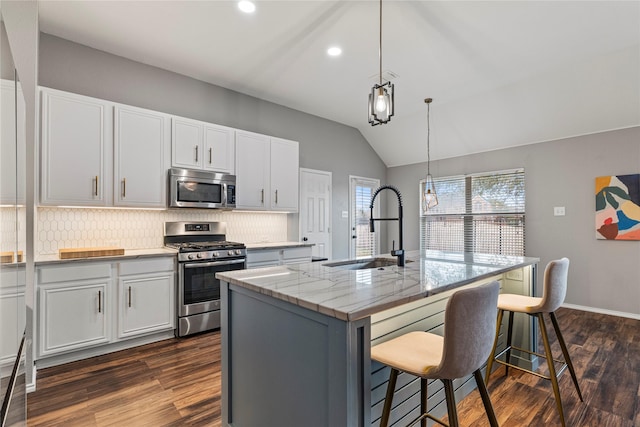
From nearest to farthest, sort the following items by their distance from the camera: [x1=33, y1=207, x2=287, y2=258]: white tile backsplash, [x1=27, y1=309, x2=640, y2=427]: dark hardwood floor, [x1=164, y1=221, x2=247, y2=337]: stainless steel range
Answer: [x1=27, y1=309, x2=640, y2=427]: dark hardwood floor → [x1=33, y1=207, x2=287, y2=258]: white tile backsplash → [x1=164, y1=221, x2=247, y2=337]: stainless steel range

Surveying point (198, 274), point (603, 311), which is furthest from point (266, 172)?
point (603, 311)

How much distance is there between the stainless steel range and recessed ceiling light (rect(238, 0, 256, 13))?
7.64ft

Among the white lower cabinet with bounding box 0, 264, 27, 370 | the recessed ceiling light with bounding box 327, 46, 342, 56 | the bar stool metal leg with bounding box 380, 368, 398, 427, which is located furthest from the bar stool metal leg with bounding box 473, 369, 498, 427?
the recessed ceiling light with bounding box 327, 46, 342, 56

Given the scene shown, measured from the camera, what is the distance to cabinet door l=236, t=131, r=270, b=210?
4090 mm

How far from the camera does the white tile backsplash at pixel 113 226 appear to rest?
3068 millimetres

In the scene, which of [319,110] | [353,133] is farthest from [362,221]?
[319,110]

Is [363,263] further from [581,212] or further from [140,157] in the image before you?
[581,212]

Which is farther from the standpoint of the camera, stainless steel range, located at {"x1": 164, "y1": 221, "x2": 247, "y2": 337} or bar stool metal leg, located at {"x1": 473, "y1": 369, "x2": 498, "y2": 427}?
stainless steel range, located at {"x1": 164, "y1": 221, "x2": 247, "y2": 337}

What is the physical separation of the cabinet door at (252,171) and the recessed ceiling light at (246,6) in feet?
5.15

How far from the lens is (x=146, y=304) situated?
3.09 meters

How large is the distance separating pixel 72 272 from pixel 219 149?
197 centimetres

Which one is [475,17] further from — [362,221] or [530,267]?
[362,221]

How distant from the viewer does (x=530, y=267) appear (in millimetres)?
2658

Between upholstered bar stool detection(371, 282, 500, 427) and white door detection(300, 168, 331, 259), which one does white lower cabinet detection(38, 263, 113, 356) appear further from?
white door detection(300, 168, 331, 259)
